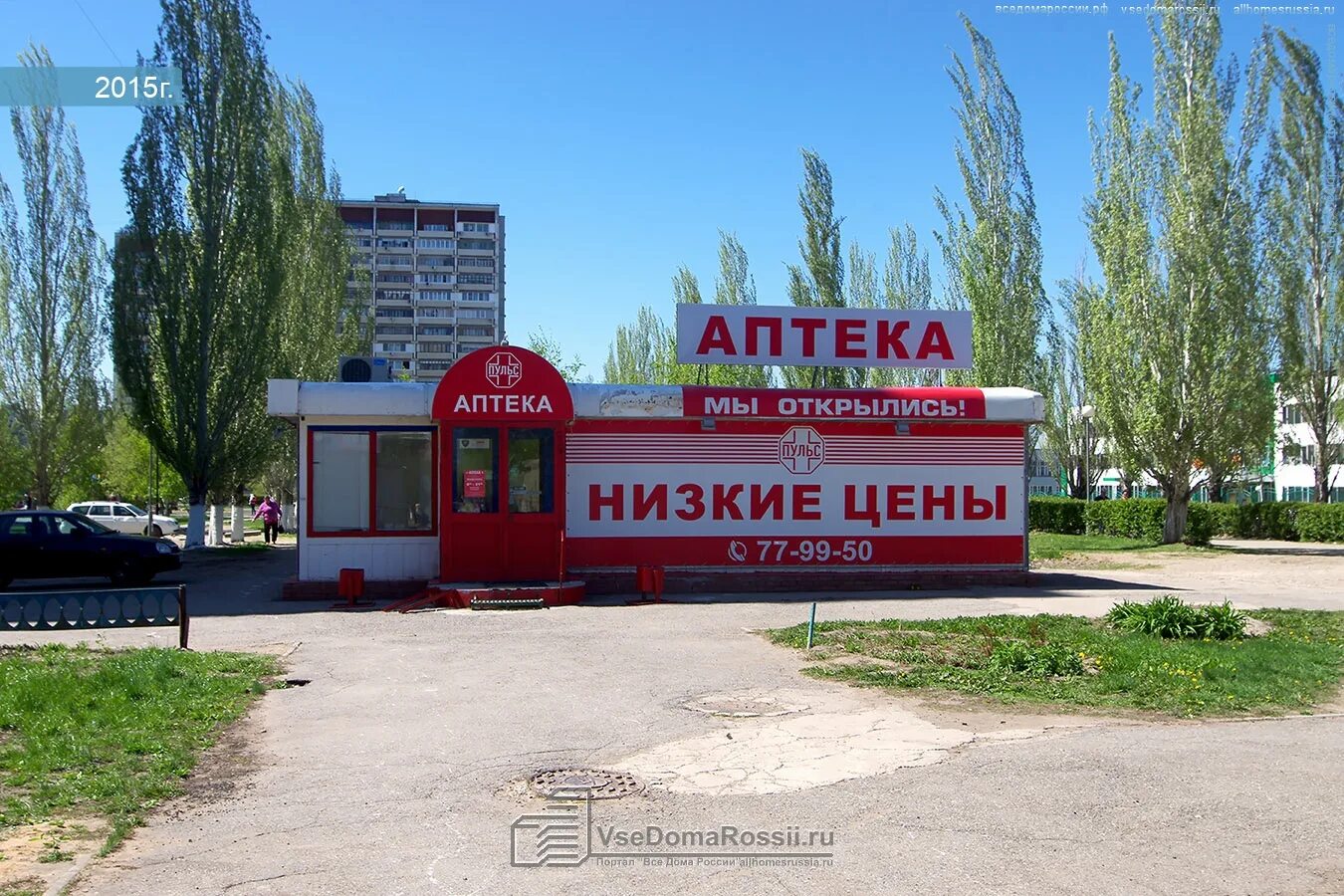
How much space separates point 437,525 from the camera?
19141 millimetres

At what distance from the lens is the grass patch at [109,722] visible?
6805 mm

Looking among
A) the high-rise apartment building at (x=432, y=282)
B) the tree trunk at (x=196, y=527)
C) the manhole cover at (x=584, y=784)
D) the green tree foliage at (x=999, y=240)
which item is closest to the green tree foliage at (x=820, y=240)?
the green tree foliage at (x=999, y=240)

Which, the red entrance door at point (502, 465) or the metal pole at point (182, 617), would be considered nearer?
the metal pole at point (182, 617)

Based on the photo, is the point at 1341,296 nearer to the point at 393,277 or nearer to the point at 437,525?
the point at 437,525

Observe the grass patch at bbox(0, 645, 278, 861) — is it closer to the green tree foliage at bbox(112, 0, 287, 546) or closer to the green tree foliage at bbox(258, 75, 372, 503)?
the green tree foliage at bbox(112, 0, 287, 546)

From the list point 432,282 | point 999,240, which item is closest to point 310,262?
point 999,240

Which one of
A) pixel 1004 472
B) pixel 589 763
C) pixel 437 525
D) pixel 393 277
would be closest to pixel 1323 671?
pixel 589 763

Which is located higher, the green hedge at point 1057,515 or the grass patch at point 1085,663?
the green hedge at point 1057,515

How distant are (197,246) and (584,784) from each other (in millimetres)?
28770

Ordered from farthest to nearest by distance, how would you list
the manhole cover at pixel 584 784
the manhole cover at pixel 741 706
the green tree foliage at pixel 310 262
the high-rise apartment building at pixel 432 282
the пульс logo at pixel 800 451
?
the high-rise apartment building at pixel 432 282 < the green tree foliage at pixel 310 262 < the пульс logo at pixel 800 451 < the manhole cover at pixel 741 706 < the manhole cover at pixel 584 784

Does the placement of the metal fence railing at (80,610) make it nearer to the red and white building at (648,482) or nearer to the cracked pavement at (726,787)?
the cracked pavement at (726,787)

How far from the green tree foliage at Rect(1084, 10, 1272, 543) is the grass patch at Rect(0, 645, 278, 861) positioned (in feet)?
94.2

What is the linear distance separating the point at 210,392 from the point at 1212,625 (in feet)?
91.2

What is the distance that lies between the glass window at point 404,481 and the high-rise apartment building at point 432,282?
331 feet
